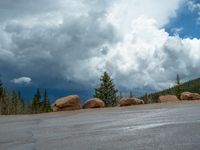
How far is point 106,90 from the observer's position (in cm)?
7950

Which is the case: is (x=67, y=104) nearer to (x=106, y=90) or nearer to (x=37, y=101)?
(x=106, y=90)

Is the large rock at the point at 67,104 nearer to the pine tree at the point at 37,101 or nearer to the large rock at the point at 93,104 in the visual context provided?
the large rock at the point at 93,104

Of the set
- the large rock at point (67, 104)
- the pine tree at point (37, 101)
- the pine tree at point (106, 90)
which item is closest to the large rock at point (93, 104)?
the large rock at point (67, 104)

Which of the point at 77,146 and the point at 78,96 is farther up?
the point at 78,96

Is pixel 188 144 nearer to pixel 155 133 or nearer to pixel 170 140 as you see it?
pixel 170 140

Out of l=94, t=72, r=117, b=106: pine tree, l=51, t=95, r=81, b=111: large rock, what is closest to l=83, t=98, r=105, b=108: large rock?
l=51, t=95, r=81, b=111: large rock

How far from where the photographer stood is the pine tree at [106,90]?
78481mm

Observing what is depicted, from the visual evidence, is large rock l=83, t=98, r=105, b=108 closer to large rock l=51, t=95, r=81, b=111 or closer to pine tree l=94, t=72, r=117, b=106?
large rock l=51, t=95, r=81, b=111

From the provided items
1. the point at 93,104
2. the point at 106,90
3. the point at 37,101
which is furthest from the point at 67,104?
the point at 37,101

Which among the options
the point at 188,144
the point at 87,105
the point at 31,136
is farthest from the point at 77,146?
the point at 87,105

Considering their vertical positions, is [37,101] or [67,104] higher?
[37,101]

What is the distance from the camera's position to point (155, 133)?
10.4 metres

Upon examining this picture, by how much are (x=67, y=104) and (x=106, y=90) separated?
5306cm

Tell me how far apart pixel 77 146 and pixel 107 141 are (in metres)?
0.67
